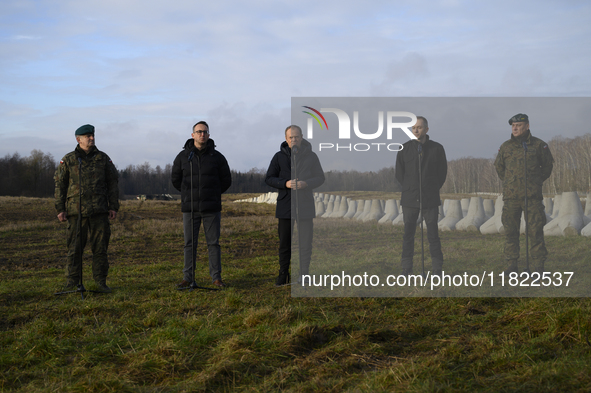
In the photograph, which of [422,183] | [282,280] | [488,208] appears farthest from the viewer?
[488,208]

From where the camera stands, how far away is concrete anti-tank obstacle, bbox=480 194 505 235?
6.55 meters

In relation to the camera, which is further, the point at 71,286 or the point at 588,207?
the point at 588,207

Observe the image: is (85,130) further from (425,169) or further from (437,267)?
(437,267)

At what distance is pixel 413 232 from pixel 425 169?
33.2 inches

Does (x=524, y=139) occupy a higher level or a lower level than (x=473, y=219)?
higher

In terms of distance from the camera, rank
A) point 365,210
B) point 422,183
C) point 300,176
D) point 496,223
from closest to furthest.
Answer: point 422,183 → point 300,176 → point 496,223 → point 365,210

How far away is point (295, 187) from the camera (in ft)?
19.4

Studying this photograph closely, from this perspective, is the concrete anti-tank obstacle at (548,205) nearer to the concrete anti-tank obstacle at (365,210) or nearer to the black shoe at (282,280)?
the concrete anti-tank obstacle at (365,210)

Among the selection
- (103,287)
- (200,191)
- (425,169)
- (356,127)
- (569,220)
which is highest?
(356,127)

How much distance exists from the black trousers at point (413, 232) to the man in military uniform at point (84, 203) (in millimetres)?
3957

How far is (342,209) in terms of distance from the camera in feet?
25.9

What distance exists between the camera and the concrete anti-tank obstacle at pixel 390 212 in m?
6.61

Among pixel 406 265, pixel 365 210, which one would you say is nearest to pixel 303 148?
pixel 406 265

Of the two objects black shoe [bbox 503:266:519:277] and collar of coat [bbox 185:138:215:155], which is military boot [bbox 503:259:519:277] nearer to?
black shoe [bbox 503:266:519:277]
